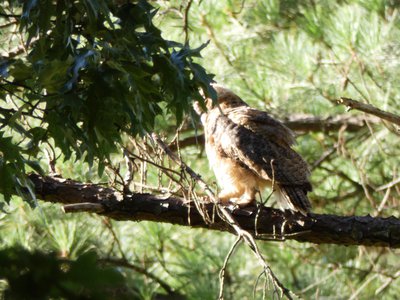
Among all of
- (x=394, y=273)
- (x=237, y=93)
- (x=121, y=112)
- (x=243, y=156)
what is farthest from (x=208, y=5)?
(x=121, y=112)

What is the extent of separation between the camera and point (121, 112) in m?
2.21

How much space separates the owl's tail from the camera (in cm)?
322

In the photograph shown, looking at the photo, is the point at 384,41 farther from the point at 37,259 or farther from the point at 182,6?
the point at 37,259

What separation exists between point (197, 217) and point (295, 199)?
0.49 metres

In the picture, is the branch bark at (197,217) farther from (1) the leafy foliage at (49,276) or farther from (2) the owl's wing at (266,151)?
(1) the leafy foliage at (49,276)

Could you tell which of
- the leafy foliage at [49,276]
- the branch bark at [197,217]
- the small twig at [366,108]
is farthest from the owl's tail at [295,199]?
the leafy foliage at [49,276]

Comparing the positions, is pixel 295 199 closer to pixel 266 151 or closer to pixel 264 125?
pixel 266 151

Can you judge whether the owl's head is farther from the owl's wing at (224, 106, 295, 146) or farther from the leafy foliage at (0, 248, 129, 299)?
the leafy foliage at (0, 248, 129, 299)

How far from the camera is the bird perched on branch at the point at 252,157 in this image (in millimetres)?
3498

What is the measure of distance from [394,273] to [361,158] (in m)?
0.63

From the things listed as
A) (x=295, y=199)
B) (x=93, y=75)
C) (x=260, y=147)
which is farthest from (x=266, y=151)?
(x=93, y=75)

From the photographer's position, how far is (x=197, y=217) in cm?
300

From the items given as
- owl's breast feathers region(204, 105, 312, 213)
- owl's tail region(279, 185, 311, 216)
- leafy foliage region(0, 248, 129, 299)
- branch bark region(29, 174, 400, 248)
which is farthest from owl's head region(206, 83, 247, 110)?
leafy foliage region(0, 248, 129, 299)

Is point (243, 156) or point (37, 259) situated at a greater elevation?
point (243, 156)
